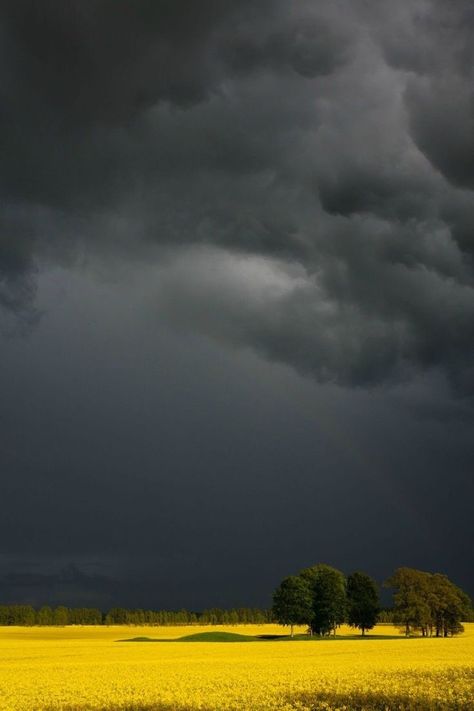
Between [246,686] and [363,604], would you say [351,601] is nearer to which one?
[363,604]

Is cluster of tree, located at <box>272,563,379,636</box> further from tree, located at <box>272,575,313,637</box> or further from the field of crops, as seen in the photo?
the field of crops

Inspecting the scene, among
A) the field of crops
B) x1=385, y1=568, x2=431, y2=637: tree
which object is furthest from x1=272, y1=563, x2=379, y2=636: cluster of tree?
the field of crops

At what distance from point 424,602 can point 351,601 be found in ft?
53.8

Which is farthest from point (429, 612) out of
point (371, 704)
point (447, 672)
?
point (371, 704)

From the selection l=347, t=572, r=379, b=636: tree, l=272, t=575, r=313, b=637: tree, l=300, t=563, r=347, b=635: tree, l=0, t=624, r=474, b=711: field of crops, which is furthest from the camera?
l=347, t=572, r=379, b=636: tree

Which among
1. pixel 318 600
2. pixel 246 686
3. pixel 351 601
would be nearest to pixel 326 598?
pixel 318 600

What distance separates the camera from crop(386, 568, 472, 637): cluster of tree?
143 metres

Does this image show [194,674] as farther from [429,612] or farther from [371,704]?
[429,612]

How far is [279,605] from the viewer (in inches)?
5581

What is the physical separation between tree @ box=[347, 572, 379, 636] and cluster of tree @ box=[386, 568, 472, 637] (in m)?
6.86

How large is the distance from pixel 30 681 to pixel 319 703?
24.8 m

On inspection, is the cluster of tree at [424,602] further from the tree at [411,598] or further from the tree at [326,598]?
the tree at [326,598]

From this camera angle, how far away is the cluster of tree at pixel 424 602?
143 meters

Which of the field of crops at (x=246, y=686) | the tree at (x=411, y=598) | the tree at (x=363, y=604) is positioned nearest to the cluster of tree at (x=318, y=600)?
the tree at (x=363, y=604)
